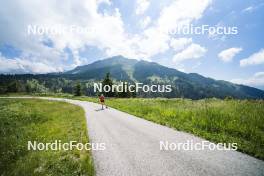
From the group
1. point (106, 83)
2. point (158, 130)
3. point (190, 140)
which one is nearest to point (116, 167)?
point (190, 140)

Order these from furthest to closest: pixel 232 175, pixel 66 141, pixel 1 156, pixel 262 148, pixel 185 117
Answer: pixel 185 117, pixel 1 156, pixel 66 141, pixel 262 148, pixel 232 175

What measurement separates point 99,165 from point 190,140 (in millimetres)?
4567

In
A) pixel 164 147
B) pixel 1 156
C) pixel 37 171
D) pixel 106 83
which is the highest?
pixel 106 83

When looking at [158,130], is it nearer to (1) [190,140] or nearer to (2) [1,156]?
(1) [190,140]

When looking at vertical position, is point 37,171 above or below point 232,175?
below

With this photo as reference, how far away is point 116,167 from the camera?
20.2 ft

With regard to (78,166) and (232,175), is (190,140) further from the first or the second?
(78,166)

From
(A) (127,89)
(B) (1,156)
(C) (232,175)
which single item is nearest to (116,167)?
(C) (232,175)

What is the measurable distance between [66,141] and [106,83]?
2275 inches

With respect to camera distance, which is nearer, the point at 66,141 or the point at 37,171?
the point at 37,171

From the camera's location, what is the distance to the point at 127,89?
74938 millimetres

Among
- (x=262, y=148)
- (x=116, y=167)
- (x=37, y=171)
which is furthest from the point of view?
(x=262, y=148)

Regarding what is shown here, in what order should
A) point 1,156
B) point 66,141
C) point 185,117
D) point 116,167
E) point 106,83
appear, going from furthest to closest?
point 106,83
point 185,117
point 1,156
point 66,141
point 116,167

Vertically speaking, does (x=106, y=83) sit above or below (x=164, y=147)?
above
